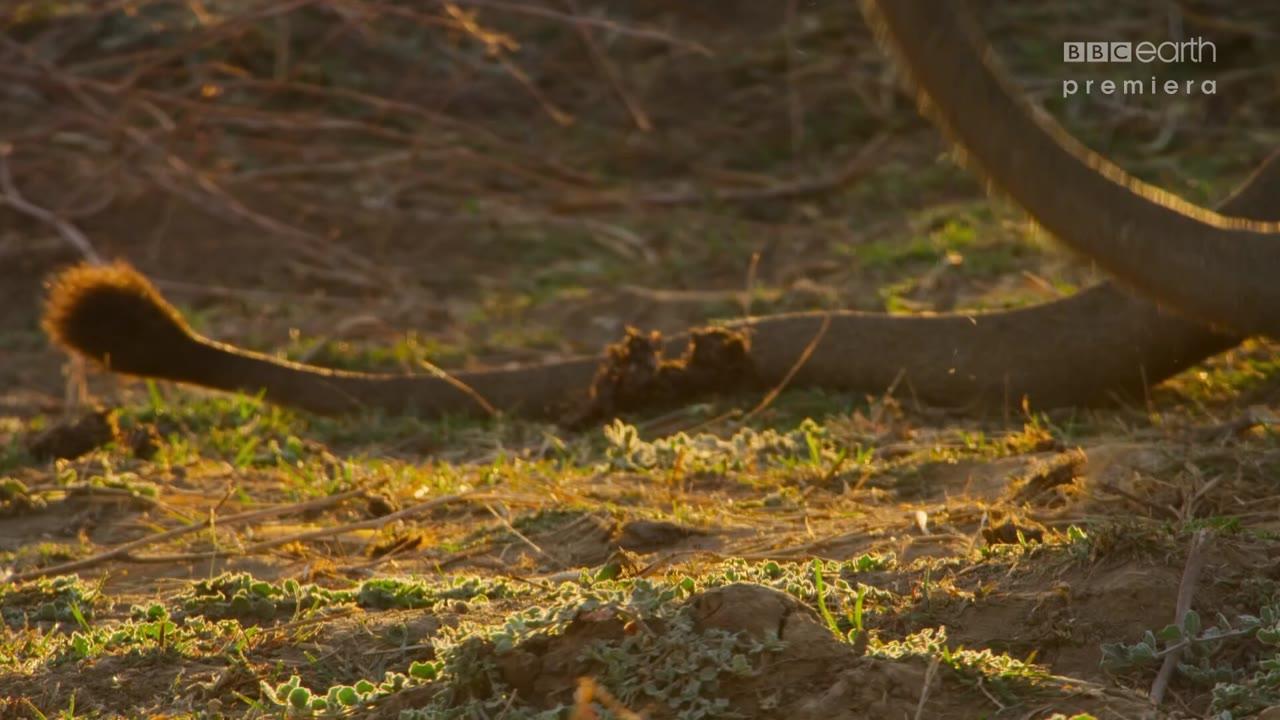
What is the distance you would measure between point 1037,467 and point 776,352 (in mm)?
1151

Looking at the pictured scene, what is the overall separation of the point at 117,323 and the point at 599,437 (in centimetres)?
115

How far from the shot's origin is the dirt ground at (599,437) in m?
1.75

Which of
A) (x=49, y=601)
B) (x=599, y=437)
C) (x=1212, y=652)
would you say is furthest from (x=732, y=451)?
(x=1212, y=652)

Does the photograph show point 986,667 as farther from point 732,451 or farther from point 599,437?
point 599,437

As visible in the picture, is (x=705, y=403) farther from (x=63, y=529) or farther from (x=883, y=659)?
(x=883, y=659)

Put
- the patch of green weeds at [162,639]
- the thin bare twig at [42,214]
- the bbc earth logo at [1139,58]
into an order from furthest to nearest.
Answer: the bbc earth logo at [1139,58] → the thin bare twig at [42,214] → the patch of green weeds at [162,639]

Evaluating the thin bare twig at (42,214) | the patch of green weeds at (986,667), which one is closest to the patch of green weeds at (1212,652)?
the patch of green weeds at (986,667)

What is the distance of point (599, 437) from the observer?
3584mm

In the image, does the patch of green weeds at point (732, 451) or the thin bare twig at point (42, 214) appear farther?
the thin bare twig at point (42, 214)

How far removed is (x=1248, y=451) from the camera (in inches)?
105

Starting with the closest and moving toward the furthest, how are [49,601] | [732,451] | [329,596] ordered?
[329,596] → [49,601] → [732,451]

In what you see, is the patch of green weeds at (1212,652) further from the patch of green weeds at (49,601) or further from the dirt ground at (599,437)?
the patch of green weeds at (49,601)

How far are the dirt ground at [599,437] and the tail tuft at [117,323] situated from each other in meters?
0.18

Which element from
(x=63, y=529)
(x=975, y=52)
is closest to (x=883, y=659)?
(x=975, y=52)
